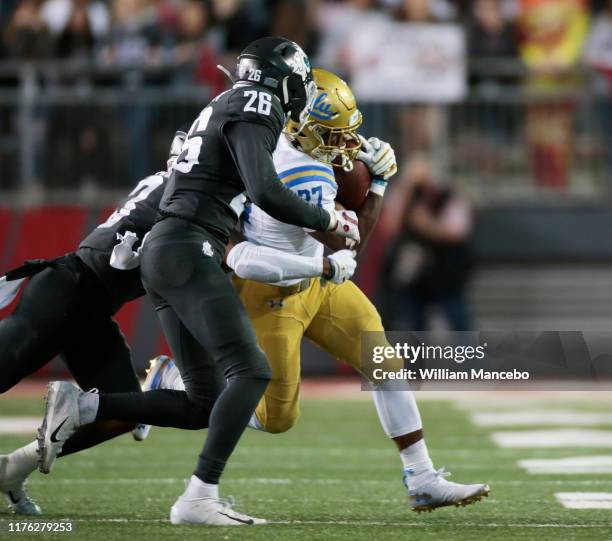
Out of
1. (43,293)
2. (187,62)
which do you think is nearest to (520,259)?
(187,62)

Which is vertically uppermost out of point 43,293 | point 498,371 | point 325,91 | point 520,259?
point 325,91

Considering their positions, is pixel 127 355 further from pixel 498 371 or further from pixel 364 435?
pixel 364 435

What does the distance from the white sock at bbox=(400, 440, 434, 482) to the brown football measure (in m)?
0.92

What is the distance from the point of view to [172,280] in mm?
4488

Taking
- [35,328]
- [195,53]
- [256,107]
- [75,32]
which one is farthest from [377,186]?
[75,32]

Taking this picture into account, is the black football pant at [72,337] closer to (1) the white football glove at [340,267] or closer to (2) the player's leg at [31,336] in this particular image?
(2) the player's leg at [31,336]

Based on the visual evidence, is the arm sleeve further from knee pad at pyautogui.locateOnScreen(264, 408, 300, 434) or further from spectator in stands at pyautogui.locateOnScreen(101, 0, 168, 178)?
spectator in stands at pyautogui.locateOnScreen(101, 0, 168, 178)

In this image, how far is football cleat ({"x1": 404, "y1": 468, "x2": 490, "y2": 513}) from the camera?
188 inches

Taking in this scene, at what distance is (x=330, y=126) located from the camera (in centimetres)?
497

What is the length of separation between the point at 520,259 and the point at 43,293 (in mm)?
7179

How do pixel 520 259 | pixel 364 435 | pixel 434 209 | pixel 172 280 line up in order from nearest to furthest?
pixel 172 280 < pixel 364 435 < pixel 434 209 < pixel 520 259

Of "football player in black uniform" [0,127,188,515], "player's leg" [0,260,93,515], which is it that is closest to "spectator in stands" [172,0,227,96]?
"football player in black uniform" [0,127,188,515]

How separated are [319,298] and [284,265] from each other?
1.21 feet

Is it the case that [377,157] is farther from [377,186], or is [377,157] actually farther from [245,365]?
[245,365]
